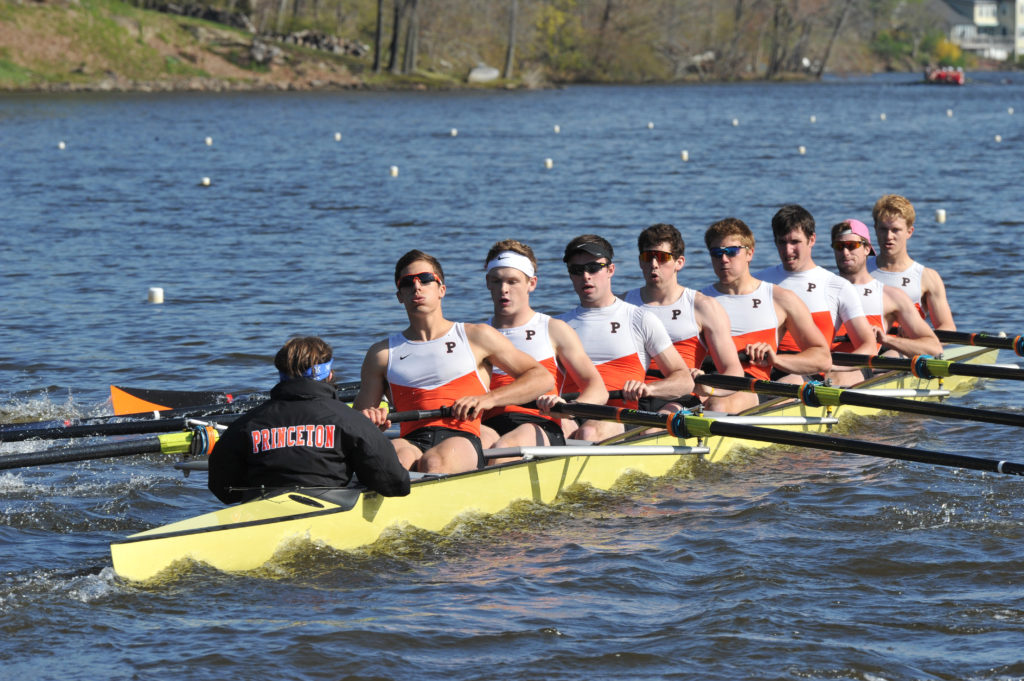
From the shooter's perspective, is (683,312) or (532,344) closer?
(532,344)

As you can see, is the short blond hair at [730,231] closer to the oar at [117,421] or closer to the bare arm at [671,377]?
the bare arm at [671,377]

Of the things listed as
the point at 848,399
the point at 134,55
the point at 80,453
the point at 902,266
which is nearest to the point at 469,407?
the point at 80,453

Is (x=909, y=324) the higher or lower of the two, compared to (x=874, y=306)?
lower

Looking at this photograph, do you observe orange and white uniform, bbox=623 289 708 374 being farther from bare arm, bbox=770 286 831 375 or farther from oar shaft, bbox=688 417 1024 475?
oar shaft, bbox=688 417 1024 475

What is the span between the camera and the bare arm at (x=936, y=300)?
1142 centimetres

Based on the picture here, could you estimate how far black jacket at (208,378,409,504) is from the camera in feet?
21.1

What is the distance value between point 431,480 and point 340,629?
3.84 feet

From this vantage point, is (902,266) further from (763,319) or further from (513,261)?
(513,261)

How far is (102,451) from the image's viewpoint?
712 cm

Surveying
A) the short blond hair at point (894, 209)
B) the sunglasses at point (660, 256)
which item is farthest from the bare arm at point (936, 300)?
the sunglasses at point (660, 256)

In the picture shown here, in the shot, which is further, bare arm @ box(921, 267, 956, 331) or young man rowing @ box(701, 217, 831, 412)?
bare arm @ box(921, 267, 956, 331)

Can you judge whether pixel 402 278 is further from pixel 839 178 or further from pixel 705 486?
pixel 839 178

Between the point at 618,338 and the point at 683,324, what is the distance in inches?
27.7

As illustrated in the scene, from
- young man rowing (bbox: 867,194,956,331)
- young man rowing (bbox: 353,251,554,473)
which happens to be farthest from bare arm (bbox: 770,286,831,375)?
young man rowing (bbox: 353,251,554,473)
